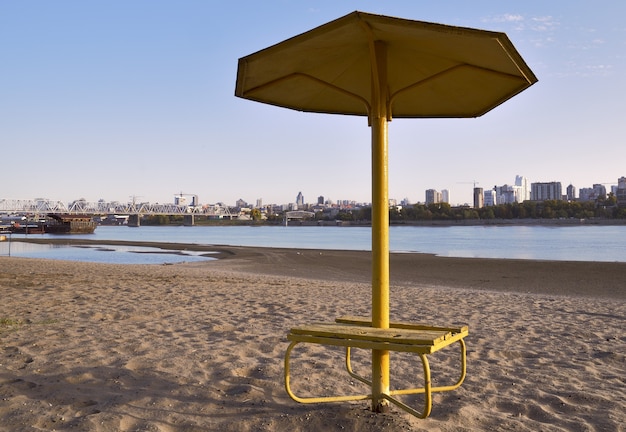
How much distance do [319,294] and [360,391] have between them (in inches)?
263

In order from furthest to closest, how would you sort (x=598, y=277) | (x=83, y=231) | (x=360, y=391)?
(x=83, y=231) < (x=598, y=277) < (x=360, y=391)

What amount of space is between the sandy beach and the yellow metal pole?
25 centimetres

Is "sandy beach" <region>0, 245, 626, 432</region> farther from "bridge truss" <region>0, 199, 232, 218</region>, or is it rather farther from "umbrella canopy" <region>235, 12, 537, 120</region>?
"bridge truss" <region>0, 199, 232, 218</region>

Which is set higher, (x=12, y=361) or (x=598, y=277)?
(x=12, y=361)

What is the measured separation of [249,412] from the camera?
351 cm

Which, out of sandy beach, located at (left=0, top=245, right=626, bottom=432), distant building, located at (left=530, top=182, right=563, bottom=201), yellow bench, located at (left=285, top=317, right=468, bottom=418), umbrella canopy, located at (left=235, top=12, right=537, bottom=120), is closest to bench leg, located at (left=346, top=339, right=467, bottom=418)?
yellow bench, located at (left=285, top=317, right=468, bottom=418)

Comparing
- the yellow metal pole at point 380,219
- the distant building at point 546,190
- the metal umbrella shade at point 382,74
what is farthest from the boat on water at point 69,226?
the distant building at point 546,190

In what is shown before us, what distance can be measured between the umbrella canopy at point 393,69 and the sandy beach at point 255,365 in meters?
2.12

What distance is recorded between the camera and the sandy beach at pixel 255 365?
3.37 m

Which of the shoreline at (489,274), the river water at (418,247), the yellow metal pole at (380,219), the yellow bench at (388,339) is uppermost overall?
the yellow metal pole at (380,219)

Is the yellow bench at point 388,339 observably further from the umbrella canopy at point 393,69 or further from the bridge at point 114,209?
the bridge at point 114,209

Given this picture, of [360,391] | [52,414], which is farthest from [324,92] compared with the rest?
[52,414]

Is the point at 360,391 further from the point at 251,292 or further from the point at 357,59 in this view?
the point at 251,292

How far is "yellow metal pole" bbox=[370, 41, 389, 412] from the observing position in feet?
10.8
